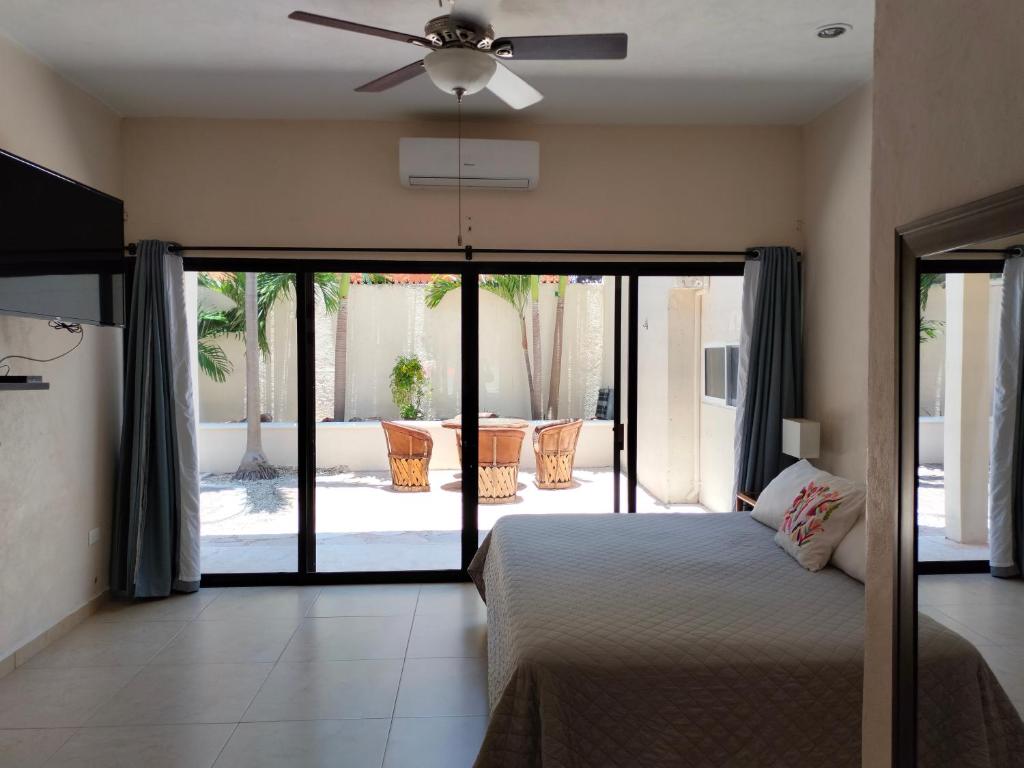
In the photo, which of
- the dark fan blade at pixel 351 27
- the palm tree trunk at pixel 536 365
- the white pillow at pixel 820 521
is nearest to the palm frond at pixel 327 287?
the palm tree trunk at pixel 536 365

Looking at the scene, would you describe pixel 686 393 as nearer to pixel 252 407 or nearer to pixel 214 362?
pixel 252 407

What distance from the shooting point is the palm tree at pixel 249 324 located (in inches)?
181

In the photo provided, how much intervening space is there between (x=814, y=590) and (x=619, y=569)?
73cm

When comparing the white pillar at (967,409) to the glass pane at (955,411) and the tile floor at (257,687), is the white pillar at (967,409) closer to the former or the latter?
the glass pane at (955,411)

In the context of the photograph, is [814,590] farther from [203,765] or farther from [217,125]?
[217,125]

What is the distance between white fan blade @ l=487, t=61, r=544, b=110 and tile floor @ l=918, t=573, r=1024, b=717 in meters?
2.46

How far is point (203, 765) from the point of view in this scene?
2.60 meters

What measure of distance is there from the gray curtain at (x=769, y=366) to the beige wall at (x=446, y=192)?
11.4 inches

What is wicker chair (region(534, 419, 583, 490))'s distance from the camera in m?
4.78

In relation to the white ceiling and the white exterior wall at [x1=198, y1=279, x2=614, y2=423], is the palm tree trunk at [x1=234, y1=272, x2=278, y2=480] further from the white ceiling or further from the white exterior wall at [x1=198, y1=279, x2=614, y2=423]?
the white ceiling

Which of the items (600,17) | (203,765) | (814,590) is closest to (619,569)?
(814,590)

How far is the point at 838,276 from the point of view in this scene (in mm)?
4238

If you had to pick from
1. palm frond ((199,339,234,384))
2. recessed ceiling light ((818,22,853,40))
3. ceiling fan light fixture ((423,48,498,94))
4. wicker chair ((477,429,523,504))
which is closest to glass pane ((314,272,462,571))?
wicker chair ((477,429,523,504))

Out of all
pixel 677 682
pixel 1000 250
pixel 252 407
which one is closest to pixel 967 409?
pixel 1000 250
